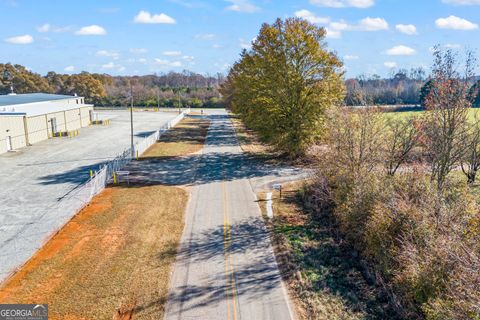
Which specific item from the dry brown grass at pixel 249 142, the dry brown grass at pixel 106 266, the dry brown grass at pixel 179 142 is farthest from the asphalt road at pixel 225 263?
the dry brown grass at pixel 249 142

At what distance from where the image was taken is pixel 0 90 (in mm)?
109062

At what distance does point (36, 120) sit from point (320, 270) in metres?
46.2

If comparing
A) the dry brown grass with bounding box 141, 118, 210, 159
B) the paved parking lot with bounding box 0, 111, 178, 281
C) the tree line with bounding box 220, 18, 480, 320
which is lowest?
the paved parking lot with bounding box 0, 111, 178, 281

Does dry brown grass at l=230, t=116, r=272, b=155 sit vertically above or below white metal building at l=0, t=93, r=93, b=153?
below

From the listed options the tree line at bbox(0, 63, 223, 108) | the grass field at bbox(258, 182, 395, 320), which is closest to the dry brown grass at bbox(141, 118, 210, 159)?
the grass field at bbox(258, 182, 395, 320)

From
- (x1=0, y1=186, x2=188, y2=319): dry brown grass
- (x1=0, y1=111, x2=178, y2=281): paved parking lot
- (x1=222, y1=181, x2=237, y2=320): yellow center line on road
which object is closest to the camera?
(x1=0, y1=186, x2=188, y2=319): dry brown grass

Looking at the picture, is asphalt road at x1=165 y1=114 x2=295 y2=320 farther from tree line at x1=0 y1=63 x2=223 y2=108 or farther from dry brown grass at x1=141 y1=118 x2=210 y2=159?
tree line at x1=0 y1=63 x2=223 y2=108

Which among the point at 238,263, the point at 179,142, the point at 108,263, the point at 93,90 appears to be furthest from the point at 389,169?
the point at 93,90

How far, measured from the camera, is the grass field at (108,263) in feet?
46.1

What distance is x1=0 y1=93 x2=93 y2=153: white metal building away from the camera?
42.5 m

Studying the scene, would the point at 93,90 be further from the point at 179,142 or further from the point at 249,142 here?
the point at 249,142

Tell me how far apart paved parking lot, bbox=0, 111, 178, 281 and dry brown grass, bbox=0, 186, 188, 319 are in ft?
4.61

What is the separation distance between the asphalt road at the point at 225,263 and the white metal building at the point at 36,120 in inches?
984

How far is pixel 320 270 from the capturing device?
16.8 meters
